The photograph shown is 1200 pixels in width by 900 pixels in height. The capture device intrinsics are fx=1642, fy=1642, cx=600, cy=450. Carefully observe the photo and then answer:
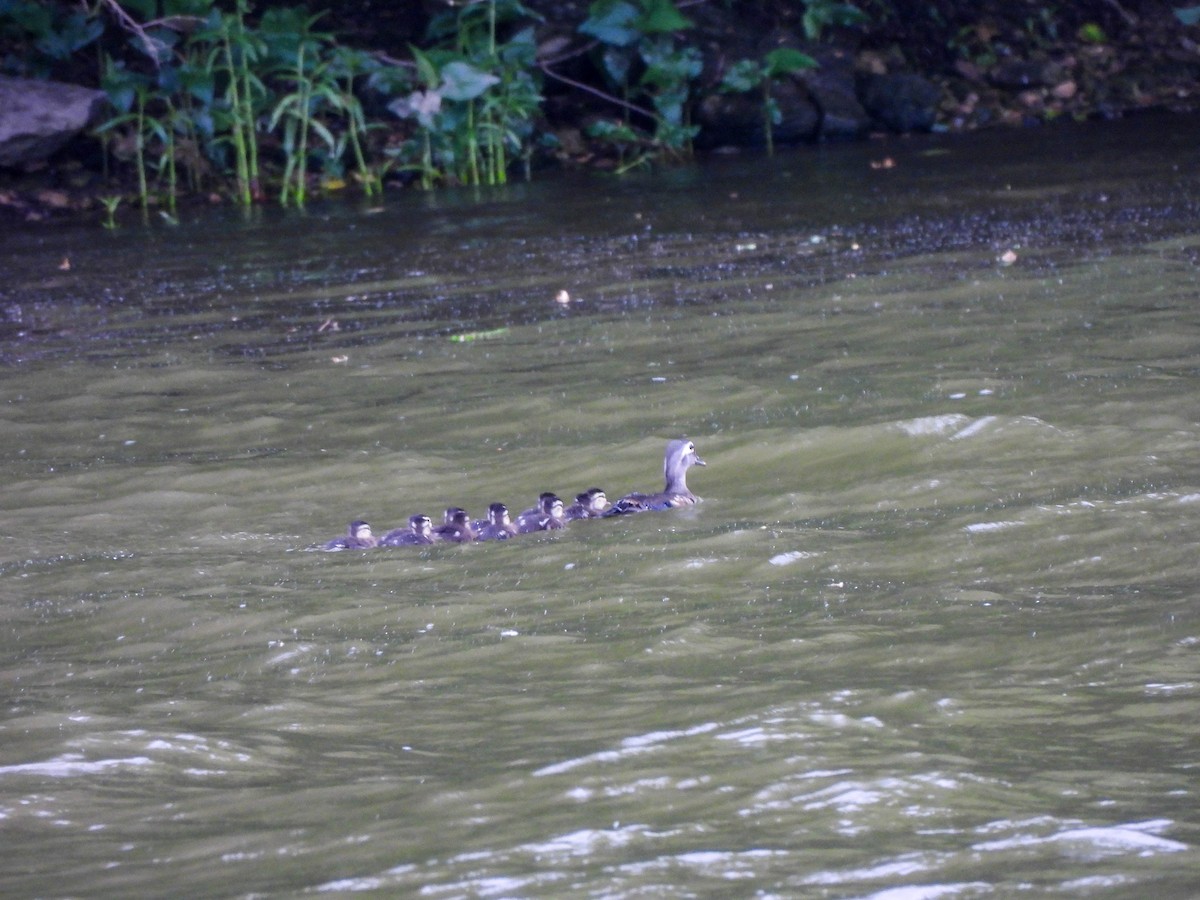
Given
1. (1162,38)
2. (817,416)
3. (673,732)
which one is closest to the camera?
(673,732)

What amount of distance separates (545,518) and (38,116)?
43.6ft

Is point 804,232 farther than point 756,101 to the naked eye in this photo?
No

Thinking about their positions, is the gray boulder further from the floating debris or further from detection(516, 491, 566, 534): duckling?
detection(516, 491, 566, 534): duckling

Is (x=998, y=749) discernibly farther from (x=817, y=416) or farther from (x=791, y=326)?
(x=791, y=326)

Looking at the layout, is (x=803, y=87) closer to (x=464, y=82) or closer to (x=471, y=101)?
(x=471, y=101)

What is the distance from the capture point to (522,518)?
644 cm

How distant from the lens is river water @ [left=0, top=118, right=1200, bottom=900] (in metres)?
3.65

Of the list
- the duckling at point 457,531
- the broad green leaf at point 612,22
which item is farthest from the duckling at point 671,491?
the broad green leaf at point 612,22

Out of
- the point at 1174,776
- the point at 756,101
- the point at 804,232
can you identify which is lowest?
the point at 1174,776

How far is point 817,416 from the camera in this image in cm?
757

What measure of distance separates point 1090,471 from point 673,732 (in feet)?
9.51

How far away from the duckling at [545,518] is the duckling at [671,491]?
29 centimetres

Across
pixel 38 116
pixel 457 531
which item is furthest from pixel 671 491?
pixel 38 116

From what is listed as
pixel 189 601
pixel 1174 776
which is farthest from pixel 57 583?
pixel 1174 776
